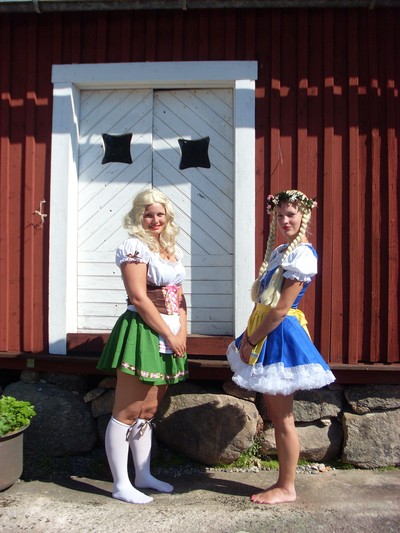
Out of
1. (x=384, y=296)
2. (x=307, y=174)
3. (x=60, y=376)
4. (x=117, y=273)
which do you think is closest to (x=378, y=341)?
(x=384, y=296)

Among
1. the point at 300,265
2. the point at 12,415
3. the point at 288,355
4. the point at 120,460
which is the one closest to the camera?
the point at 300,265

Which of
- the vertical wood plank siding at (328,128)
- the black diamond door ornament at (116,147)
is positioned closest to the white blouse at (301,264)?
the vertical wood plank siding at (328,128)

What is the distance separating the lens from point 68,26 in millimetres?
4586

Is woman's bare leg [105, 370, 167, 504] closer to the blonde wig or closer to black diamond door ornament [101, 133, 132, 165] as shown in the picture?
the blonde wig

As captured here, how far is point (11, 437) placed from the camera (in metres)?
3.87

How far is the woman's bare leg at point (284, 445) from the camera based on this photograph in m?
3.54

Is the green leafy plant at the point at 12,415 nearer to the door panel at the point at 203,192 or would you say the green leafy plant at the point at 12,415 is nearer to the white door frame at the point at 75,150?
the white door frame at the point at 75,150

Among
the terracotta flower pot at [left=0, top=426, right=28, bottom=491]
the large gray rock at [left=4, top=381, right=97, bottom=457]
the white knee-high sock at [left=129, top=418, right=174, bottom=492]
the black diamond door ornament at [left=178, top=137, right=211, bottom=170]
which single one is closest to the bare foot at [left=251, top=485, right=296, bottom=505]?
the white knee-high sock at [left=129, top=418, right=174, bottom=492]

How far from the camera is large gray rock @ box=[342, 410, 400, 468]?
168 inches

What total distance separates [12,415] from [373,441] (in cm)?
266

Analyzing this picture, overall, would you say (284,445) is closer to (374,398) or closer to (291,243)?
(374,398)

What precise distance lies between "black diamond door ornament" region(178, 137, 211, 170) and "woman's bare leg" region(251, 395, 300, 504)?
2.03m

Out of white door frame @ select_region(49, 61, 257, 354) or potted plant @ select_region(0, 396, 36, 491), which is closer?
potted plant @ select_region(0, 396, 36, 491)

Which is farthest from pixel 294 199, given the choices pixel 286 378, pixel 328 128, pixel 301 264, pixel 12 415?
pixel 12 415
